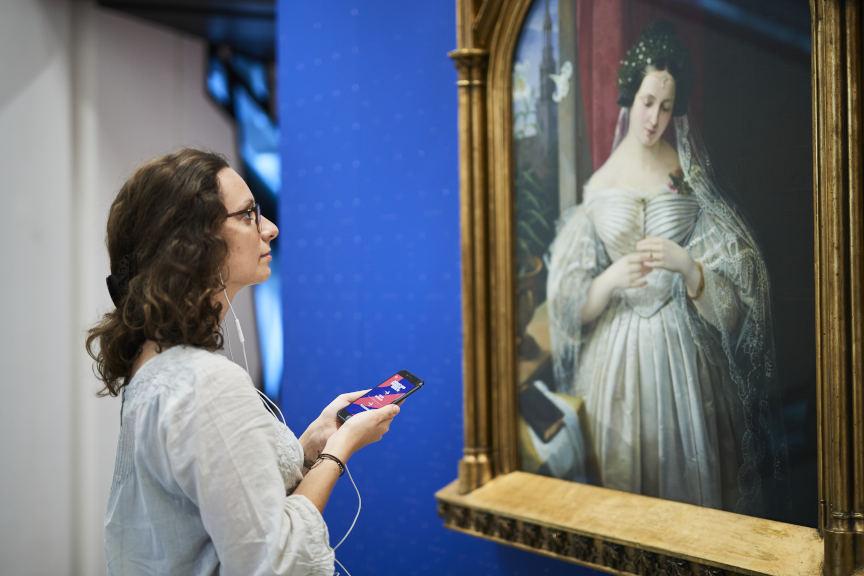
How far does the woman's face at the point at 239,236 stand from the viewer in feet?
4.79

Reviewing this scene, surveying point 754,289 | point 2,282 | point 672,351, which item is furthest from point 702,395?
point 2,282

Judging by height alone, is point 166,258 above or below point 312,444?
above

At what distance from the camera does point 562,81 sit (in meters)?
2.24

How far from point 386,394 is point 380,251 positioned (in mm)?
1163

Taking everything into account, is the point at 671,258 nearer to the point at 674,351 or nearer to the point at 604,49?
the point at 674,351

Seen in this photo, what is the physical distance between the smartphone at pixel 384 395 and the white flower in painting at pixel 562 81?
96 cm

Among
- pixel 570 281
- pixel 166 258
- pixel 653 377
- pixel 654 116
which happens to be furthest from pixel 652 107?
pixel 166 258

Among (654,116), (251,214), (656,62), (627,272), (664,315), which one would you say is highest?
(656,62)

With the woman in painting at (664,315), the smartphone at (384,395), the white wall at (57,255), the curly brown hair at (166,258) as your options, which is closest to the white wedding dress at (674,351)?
the woman in painting at (664,315)

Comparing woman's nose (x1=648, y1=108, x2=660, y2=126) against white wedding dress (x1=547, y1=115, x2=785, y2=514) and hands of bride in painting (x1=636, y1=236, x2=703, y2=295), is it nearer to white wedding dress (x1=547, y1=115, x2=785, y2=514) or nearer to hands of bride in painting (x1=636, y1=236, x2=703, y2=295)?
white wedding dress (x1=547, y1=115, x2=785, y2=514)

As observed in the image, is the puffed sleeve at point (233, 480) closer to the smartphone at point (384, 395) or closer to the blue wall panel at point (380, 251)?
the smartphone at point (384, 395)

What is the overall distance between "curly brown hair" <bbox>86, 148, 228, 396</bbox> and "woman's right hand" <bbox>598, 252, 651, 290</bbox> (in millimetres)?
1087

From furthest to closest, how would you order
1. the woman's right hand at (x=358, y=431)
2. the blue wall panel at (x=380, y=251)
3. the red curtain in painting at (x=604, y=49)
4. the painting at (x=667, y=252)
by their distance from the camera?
the blue wall panel at (x=380, y=251) < the red curtain in painting at (x=604, y=49) < the painting at (x=667, y=252) < the woman's right hand at (x=358, y=431)

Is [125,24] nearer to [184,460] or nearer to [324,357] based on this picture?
[324,357]
